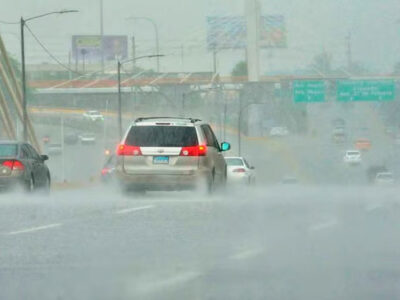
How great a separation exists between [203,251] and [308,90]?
7039 centimetres

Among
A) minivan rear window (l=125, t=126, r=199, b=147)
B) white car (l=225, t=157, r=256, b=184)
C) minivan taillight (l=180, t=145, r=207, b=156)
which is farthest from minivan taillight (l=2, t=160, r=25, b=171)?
white car (l=225, t=157, r=256, b=184)

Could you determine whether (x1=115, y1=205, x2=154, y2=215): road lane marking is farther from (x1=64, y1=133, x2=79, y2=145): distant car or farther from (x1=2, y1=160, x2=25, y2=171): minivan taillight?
(x1=64, y1=133, x2=79, y2=145): distant car

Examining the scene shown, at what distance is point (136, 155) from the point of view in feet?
92.5

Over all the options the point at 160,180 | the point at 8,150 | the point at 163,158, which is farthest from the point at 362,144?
the point at 160,180

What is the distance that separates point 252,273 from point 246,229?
4964 millimetres

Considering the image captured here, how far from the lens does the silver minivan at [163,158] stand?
91.8 feet

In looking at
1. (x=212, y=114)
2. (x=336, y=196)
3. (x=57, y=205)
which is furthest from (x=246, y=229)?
(x=212, y=114)

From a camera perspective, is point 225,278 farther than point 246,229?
No

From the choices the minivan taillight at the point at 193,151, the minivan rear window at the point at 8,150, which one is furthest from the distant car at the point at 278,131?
the minivan taillight at the point at 193,151

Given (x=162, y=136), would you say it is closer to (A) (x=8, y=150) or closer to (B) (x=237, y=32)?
(A) (x=8, y=150)

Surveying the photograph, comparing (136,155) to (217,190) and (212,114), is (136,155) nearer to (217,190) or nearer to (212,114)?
(217,190)

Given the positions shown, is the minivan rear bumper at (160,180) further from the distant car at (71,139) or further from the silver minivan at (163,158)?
the distant car at (71,139)

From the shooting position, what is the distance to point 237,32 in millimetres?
171625

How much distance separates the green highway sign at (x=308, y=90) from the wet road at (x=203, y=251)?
59.7m
